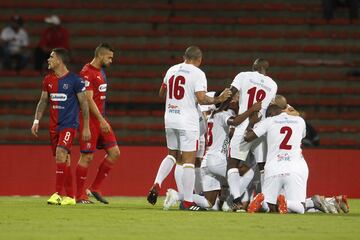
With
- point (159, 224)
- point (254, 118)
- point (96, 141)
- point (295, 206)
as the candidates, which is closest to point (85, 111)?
point (96, 141)

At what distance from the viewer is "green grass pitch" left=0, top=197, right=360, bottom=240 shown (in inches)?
405

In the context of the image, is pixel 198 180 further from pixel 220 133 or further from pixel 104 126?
pixel 104 126

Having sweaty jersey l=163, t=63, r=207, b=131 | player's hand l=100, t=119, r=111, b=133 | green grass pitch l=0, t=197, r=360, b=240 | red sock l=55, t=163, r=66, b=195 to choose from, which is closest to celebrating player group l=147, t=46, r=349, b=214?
sweaty jersey l=163, t=63, r=207, b=131

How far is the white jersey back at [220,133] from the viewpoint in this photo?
14680 millimetres

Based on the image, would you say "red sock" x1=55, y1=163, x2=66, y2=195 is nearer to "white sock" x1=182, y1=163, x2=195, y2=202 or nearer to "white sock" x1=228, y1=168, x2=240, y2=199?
"white sock" x1=182, y1=163, x2=195, y2=202

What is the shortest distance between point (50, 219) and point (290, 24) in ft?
43.7

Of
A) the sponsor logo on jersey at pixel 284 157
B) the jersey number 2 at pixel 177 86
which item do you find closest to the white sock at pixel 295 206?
the sponsor logo on jersey at pixel 284 157

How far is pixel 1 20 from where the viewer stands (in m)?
24.2

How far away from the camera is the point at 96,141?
603 inches

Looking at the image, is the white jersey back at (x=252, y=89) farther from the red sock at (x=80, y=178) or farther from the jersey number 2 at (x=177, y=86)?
the red sock at (x=80, y=178)

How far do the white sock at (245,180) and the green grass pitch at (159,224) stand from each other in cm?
85

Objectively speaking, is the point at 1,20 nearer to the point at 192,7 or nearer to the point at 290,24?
the point at 192,7

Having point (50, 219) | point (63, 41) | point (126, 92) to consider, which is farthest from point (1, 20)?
point (50, 219)

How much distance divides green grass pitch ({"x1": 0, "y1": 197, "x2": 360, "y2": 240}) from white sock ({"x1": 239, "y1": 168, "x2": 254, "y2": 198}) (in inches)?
33.5
